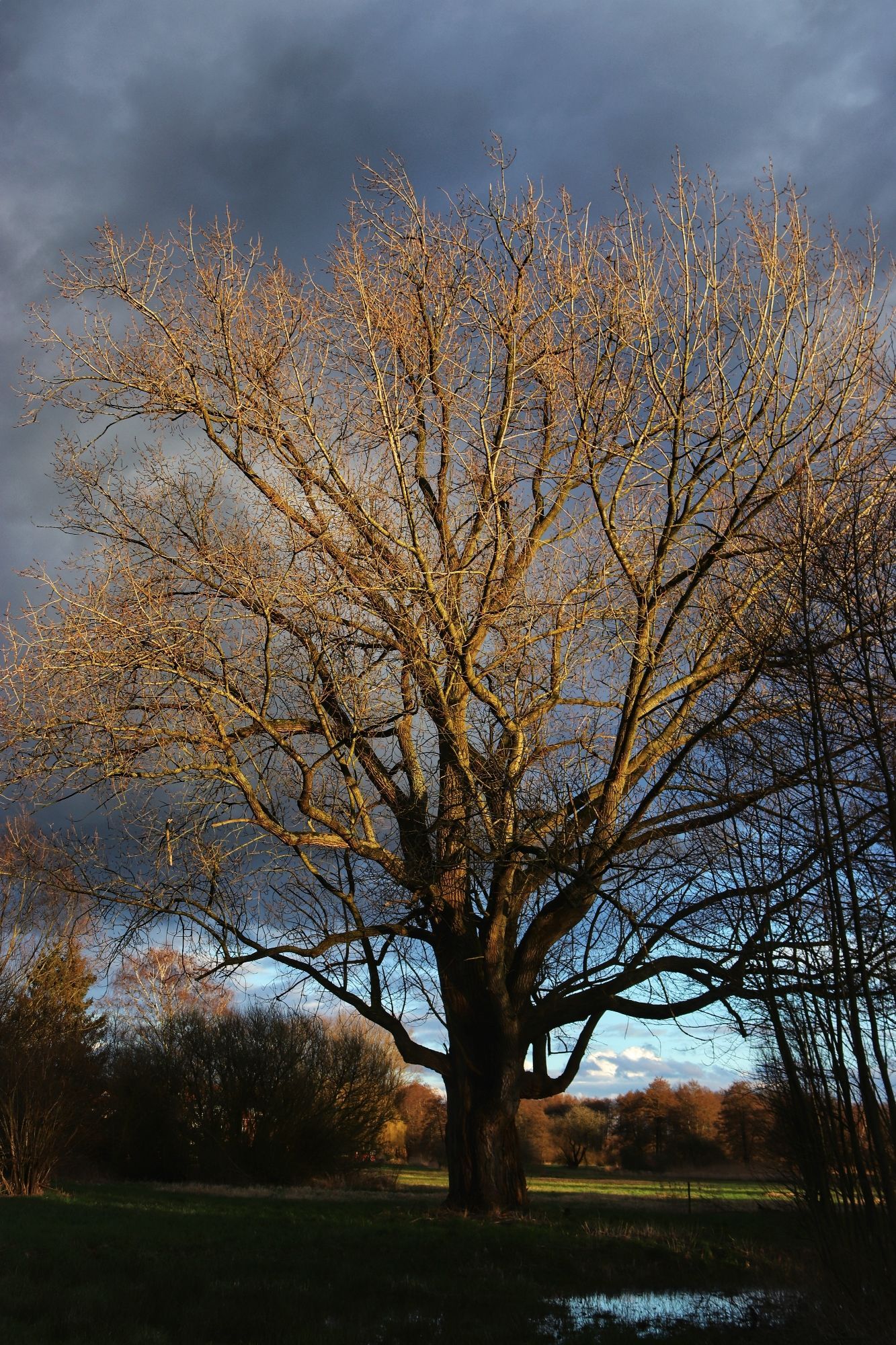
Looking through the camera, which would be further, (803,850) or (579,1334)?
(803,850)

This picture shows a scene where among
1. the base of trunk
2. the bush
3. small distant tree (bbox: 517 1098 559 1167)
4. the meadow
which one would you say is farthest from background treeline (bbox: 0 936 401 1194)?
small distant tree (bbox: 517 1098 559 1167)

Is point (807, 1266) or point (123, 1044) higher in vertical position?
point (123, 1044)

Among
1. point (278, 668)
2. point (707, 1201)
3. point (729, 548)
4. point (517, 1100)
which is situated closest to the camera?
point (729, 548)

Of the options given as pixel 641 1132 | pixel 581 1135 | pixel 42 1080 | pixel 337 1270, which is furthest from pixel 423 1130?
pixel 337 1270

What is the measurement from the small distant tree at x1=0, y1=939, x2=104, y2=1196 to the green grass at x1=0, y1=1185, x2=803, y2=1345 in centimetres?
277

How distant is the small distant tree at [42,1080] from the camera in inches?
626

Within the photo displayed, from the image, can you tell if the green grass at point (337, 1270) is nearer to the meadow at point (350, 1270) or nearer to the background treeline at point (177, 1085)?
the meadow at point (350, 1270)

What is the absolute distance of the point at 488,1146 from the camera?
1109 centimetres

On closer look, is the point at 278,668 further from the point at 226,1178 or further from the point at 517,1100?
the point at 226,1178

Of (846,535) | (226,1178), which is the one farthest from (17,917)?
(846,535)

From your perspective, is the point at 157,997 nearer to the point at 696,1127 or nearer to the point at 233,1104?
the point at 233,1104

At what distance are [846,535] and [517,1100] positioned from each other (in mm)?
8287

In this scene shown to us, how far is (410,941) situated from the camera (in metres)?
12.1

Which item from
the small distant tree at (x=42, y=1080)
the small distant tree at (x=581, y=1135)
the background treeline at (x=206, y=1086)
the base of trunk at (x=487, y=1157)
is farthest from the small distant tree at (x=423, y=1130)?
the base of trunk at (x=487, y=1157)
